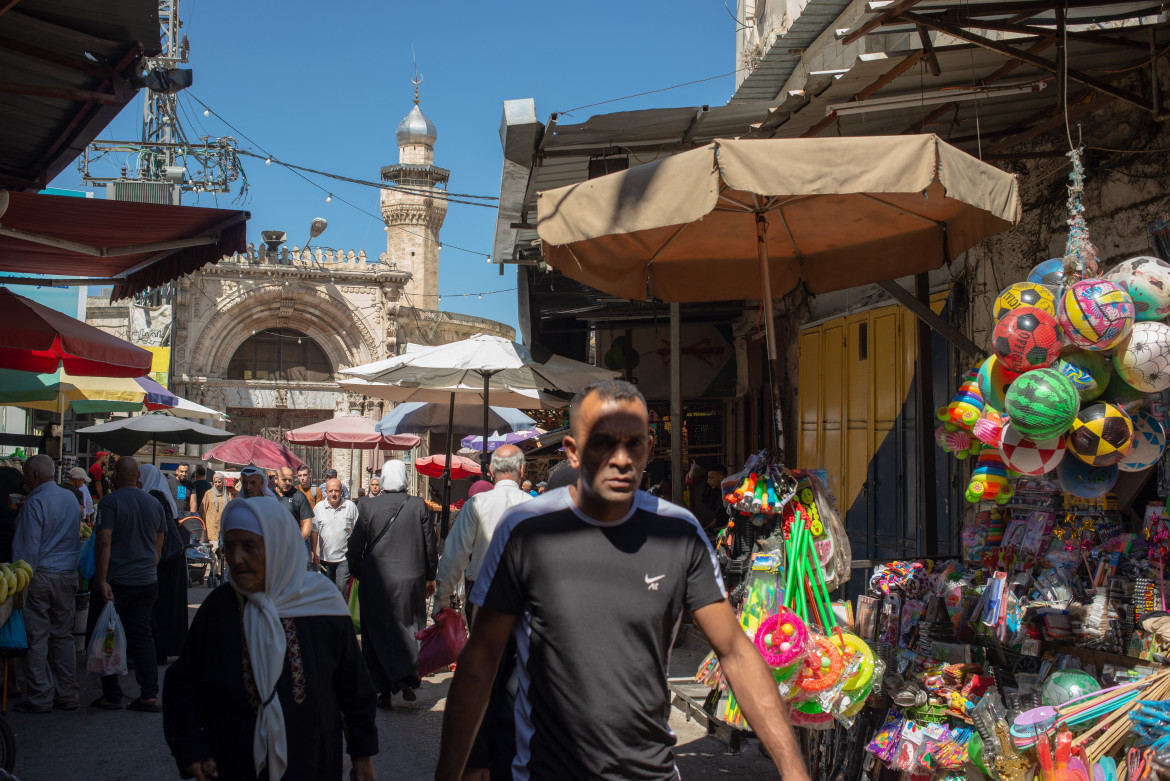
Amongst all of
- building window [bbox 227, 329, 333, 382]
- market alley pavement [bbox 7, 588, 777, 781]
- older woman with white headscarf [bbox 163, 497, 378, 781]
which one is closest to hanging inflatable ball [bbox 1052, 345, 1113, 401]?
market alley pavement [bbox 7, 588, 777, 781]

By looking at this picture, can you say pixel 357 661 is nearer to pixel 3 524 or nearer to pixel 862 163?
pixel 862 163

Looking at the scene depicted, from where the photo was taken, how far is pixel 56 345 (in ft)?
20.3

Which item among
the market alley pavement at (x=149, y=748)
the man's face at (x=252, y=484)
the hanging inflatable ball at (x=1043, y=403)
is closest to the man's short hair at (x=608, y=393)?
the hanging inflatable ball at (x=1043, y=403)

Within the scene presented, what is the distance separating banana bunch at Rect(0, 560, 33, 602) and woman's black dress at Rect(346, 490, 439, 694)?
83.8 inches

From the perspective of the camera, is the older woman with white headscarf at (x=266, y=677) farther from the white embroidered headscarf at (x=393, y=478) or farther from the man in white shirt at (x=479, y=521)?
the white embroidered headscarf at (x=393, y=478)

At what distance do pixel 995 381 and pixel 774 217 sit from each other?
1594 millimetres

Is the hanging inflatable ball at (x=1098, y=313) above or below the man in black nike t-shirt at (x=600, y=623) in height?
above

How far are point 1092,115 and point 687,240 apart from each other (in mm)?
2282

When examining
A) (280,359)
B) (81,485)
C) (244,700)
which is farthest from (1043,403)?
(280,359)

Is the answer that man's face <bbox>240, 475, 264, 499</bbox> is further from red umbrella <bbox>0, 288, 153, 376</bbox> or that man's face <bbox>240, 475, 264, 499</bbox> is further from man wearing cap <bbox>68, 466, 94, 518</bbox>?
man wearing cap <bbox>68, 466, 94, 518</bbox>

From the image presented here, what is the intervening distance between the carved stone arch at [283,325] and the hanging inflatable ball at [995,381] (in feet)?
102

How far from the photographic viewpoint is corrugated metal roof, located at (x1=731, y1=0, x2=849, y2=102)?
8695mm

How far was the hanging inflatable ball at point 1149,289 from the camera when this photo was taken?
358cm

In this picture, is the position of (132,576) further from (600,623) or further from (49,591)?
(600,623)
